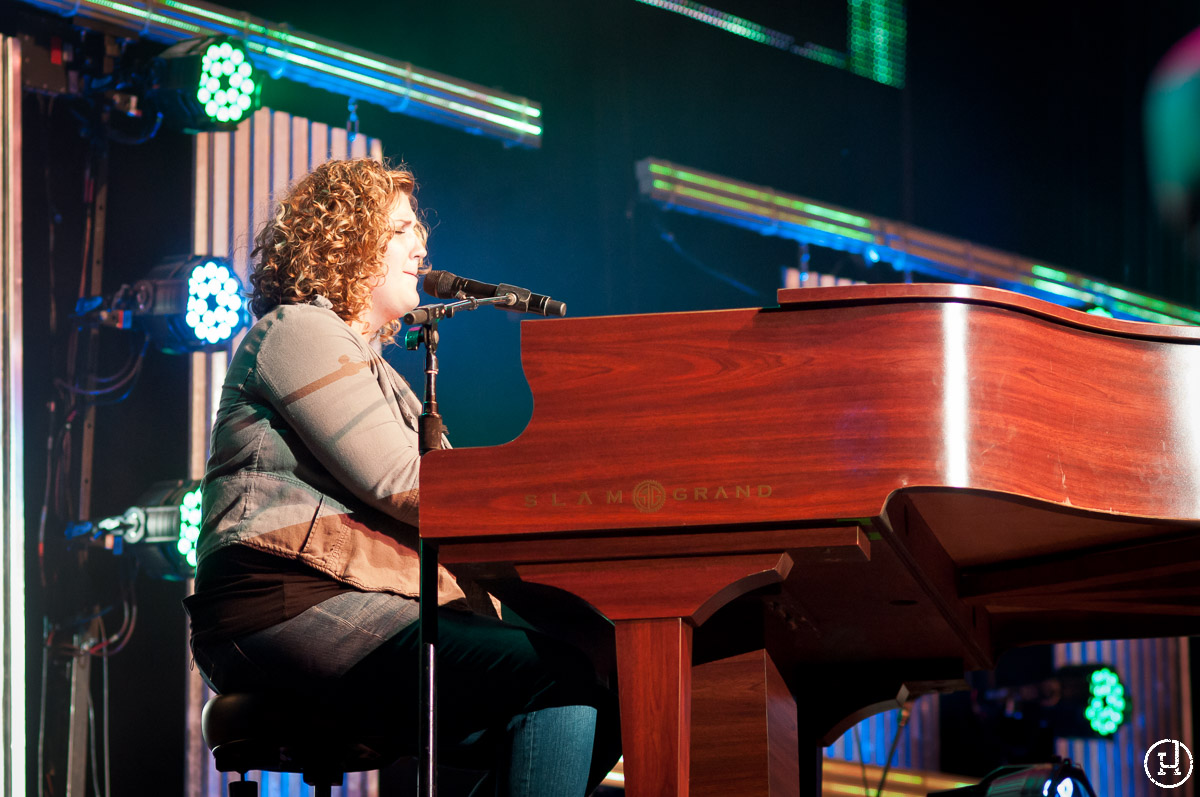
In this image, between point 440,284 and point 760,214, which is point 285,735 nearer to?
point 440,284

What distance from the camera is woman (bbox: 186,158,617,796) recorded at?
2.11 meters

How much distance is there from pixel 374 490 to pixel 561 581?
1.23ft

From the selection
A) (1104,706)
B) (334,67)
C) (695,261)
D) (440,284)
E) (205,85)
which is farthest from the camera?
(695,261)

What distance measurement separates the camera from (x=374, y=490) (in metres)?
2.13

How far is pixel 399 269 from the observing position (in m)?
2.61

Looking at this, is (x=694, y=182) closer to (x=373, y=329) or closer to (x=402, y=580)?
(x=373, y=329)

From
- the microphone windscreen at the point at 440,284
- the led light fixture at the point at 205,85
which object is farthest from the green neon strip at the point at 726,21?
the microphone windscreen at the point at 440,284

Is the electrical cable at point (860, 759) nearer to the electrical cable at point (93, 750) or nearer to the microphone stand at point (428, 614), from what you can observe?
the electrical cable at point (93, 750)

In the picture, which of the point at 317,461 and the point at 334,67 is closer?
the point at 317,461

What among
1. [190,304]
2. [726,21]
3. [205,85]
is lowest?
[190,304]

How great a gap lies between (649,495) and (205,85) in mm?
2904

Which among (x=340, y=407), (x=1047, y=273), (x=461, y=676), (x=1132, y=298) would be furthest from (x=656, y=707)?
(x=1132, y=298)

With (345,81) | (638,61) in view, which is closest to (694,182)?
(638,61)

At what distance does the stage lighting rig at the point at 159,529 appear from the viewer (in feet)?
13.6
